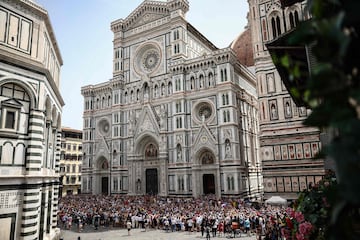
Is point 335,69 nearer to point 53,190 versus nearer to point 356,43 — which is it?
point 356,43

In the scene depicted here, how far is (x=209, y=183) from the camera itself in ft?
101

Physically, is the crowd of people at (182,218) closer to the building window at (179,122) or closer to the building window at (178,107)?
the building window at (179,122)

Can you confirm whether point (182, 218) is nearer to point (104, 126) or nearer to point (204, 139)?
point (204, 139)

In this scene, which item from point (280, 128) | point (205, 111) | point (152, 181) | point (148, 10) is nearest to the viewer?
point (280, 128)

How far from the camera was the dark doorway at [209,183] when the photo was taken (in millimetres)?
30625

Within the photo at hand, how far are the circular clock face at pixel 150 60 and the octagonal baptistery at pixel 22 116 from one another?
26.2 m

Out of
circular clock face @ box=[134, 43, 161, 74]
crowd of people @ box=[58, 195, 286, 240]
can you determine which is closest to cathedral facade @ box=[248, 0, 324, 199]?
crowd of people @ box=[58, 195, 286, 240]

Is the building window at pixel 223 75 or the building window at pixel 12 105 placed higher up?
the building window at pixel 223 75

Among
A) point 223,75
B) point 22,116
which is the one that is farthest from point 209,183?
point 22,116

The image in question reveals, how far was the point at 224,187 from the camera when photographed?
93.7 feet

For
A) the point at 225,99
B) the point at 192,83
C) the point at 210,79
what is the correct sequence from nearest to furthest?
the point at 225,99 < the point at 210,79 < the point at 192,83

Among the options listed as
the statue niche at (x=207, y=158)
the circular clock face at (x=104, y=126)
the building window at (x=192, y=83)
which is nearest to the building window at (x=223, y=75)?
the building window at (x=192, y=83)

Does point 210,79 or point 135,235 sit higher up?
point 210,79

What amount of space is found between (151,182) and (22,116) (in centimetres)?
2609
